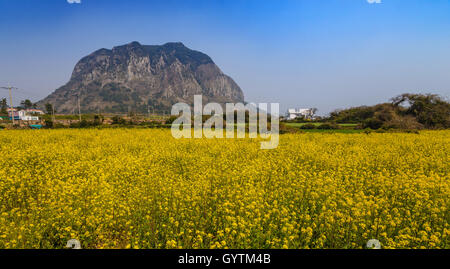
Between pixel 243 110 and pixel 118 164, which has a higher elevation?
pixel 243 110

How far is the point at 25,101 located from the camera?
12538cm

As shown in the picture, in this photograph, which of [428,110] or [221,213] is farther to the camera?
[428,110]

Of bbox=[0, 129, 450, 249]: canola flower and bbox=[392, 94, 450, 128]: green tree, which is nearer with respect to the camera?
bbox=[0, 129, 450, 249]: canola flower

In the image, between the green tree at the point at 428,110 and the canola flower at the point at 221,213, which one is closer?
the canola flower at the point at 221,213
